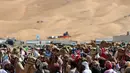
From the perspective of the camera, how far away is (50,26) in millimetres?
64562

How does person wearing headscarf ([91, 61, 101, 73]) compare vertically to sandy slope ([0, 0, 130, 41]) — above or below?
above

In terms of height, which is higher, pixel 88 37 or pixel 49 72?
pixel 49 72

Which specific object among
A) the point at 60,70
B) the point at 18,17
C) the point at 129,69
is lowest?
the point at 18,17

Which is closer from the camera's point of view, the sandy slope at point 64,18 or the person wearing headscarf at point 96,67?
the person wearing headscarf at point 96,67

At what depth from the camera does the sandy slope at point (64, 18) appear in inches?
2250

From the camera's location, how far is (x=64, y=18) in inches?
2778

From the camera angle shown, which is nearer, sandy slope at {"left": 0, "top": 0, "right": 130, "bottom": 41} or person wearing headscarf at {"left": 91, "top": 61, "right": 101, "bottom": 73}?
person wearing headscarf at {"left": 91, "top": 61, "right": 101, "bottom": 73}

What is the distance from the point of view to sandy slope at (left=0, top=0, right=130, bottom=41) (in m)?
57.2

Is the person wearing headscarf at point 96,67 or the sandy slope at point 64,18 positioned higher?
the person wearing headscarf at point 96,67

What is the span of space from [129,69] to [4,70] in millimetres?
2771

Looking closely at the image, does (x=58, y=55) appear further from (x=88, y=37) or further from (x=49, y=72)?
(x=88, y=37)

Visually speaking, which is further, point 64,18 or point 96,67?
point 64,18

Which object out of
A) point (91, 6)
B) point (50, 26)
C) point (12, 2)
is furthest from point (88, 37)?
point (12, 2)

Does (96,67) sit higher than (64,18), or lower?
higher
